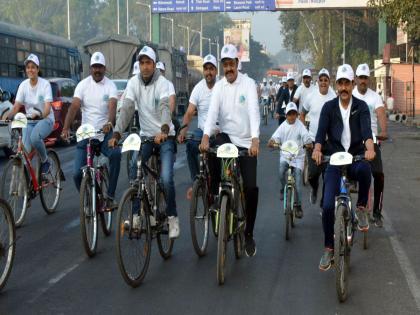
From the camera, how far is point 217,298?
5.95 metres

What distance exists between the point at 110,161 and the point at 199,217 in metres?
1.55

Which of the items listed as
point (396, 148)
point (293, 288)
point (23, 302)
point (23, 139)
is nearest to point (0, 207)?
point (23, 302)

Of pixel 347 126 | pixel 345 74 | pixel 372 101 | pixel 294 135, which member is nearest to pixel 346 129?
pixel 347 126

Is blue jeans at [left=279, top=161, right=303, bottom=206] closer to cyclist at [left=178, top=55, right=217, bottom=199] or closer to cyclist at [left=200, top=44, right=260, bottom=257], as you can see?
cyclist at [left=178, top=55, right=217, bottom=199]

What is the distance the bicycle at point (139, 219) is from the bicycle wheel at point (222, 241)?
2.19ft

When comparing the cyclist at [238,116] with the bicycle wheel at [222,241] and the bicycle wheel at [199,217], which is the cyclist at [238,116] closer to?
the bicycle wheel at [199,217]

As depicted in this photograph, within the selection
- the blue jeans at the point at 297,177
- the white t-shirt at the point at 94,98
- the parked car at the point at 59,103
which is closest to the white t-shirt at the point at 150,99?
the white t-shirt at the point at 94,98

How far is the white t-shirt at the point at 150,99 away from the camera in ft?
23.9

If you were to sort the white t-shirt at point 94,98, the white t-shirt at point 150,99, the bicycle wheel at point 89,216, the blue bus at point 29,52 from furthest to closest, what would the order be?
the blue bus at point 29,52 < the white t-shirt at point 94,98 < the white t-shirt at point 150,99 < the bicycle wheel at point 89,216

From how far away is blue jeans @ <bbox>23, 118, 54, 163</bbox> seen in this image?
9109mm

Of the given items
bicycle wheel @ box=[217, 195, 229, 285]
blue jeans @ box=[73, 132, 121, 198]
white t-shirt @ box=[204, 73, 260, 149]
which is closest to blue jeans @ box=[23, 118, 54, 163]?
blue jeans @ box=[73, 132, 121, 198]

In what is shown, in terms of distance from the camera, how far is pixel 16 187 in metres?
8.65

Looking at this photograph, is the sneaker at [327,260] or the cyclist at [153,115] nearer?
the sneaker at [327,260]

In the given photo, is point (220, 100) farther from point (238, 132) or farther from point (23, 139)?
point (23, 139)
